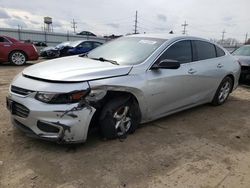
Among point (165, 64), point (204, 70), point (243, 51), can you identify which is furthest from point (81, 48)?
point (165, 64)

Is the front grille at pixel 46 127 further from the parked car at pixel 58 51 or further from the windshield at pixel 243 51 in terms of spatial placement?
the parked car at pixel 58 51

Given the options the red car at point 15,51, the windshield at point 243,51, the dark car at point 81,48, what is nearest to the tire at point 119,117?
the windshield at point 243,51

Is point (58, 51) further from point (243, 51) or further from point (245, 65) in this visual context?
point (245, 65)

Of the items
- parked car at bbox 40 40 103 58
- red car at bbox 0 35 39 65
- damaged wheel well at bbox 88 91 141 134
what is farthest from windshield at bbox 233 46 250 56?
red car at bbox 0 35 39 65

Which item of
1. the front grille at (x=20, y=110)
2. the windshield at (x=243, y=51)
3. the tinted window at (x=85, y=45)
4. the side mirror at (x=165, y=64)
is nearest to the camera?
the front grille at (x=20, y=110)

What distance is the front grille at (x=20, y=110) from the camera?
3261 millimetres

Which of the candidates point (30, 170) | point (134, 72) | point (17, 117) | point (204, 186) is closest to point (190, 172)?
Result: point (204, 186)

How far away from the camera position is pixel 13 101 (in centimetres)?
345

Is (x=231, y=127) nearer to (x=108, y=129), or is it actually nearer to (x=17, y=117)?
(x=108, y=129)

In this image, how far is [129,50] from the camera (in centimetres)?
438

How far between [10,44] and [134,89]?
9603 mm

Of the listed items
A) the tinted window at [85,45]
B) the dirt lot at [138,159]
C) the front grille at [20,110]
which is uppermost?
the tinted window at [85,45]

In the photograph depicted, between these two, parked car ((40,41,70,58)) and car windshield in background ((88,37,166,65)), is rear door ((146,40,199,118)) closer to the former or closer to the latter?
car windshield in background ((88,37,166,65))

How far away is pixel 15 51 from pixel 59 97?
978 cm
